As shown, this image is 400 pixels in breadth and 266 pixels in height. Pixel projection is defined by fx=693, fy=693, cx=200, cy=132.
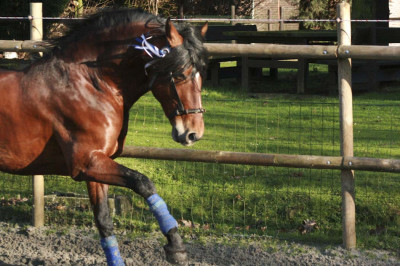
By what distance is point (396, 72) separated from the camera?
47.0ft

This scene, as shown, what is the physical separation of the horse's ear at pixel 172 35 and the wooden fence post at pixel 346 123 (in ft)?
5.70

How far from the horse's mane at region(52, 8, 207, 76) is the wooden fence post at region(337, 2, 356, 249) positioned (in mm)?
1540

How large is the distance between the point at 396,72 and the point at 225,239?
30.8 feet

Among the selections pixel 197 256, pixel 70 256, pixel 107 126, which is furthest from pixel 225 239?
pixel 107 126

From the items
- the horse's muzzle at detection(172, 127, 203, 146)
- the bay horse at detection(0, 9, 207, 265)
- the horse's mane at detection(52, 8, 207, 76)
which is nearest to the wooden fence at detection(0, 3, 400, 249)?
the horse's mane at detection(52, 8, 207, 76)

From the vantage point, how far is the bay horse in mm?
4551

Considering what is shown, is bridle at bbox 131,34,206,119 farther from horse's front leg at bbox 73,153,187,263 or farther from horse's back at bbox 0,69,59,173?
horse's back at bbox 0,69,59,173

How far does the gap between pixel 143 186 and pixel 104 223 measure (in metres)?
0.62

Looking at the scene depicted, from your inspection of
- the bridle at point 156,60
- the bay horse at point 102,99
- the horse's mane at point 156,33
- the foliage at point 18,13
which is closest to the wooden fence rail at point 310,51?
the horse's mane at point 156,33

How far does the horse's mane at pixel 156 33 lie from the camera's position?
178 inches

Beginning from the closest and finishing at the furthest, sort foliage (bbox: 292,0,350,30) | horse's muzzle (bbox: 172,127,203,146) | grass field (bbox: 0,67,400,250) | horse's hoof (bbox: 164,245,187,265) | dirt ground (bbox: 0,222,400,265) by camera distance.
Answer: horse's muzzle (bbox: 172,127,203,146) → horse's hoof (bbox: 164,245,187,265) → dirt ground (bbox: 0,222,400,265) → grass field (bbox: 0,67,400,250) → foliage (bbox: 292,0,350,30)

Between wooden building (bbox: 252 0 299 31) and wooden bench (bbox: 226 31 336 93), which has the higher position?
wooden building (bbox: 252 0 299 31)

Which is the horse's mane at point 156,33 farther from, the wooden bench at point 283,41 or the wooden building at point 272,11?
the wooden building at point 272,11

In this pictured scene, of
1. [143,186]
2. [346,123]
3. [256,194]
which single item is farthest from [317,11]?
[143,186]
